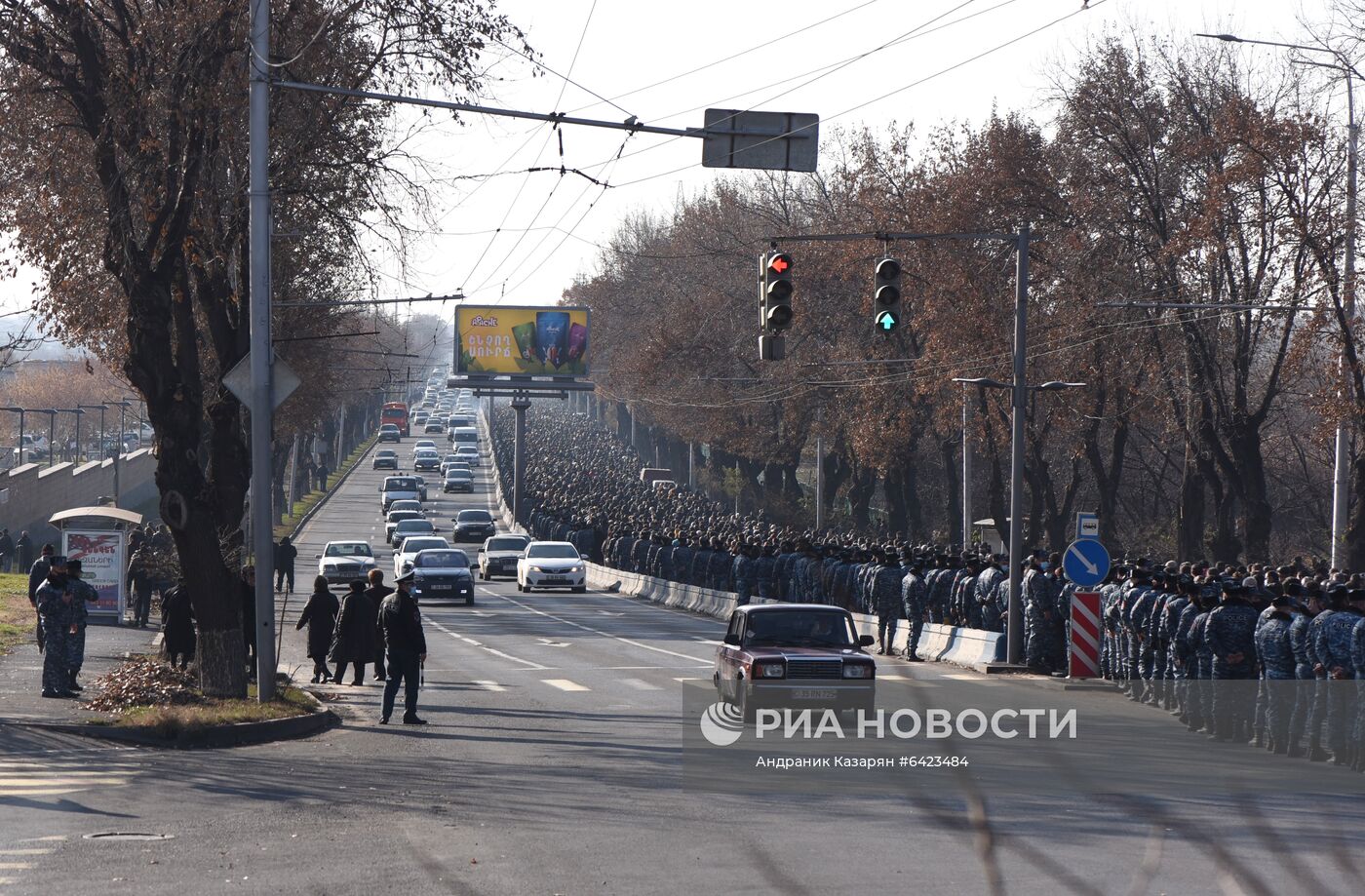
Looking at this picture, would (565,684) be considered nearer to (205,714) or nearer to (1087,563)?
(205,714)

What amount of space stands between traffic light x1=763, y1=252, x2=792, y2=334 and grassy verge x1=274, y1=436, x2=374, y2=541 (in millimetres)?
51836

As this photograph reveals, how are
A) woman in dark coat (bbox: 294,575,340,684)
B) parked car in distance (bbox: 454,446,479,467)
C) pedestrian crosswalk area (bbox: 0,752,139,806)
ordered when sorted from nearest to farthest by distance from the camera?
pedestrian crosswalk area (bbox: 0,752,139,806) < woman in dark coat (bbox: 294,575,340,684) < parked car in distance (bbox: 454,446,479,467)

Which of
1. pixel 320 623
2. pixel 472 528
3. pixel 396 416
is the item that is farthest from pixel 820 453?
pixel 396 416

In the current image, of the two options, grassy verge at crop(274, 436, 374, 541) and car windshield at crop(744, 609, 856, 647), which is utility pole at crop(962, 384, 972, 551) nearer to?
car windshield at crop(744, 609, 856, 647)

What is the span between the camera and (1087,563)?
2273cm

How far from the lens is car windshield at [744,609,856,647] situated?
711 inches

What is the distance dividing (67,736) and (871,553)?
17.8 m

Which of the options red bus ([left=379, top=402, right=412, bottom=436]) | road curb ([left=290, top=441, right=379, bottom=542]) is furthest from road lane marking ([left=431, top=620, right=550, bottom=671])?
red bus ([left=379, top=402, right=412, bottom=436])

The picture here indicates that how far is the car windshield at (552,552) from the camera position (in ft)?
170

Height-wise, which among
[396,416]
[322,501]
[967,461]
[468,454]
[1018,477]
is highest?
[396,416]

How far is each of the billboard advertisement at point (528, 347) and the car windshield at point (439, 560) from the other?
116 ft

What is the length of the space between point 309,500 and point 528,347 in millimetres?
28919

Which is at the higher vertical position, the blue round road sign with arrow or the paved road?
the blue round road sign with arrow

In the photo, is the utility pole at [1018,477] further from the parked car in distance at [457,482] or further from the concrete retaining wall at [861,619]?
the parked car in distance at [457,482]
